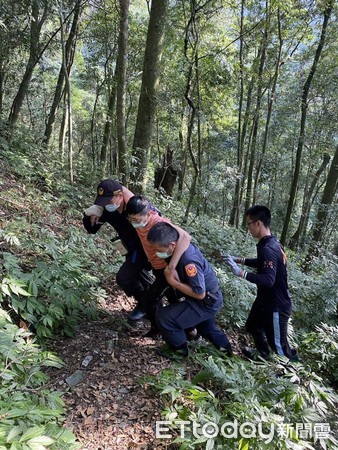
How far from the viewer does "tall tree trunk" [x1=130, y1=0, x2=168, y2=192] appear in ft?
21.7

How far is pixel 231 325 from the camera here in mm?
4938

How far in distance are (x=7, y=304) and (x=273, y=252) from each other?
2949 millimetres

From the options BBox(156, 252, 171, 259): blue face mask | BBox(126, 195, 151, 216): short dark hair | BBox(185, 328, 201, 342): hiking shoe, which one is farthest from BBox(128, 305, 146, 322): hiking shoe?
BBox(126, 195, 151, 216): short dark hair

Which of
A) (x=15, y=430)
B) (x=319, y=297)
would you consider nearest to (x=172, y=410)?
(x=15, y=430)

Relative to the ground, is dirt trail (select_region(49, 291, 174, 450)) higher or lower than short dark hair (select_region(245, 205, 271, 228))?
lower

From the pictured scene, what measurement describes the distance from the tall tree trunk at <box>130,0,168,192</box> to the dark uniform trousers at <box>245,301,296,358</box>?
4.29 meters

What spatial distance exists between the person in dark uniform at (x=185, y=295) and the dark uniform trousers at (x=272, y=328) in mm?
671

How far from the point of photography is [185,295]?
334 cm

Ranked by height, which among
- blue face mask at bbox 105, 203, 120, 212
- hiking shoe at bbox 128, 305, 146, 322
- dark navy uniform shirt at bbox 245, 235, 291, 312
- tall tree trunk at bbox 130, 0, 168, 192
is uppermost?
tall tree trunk at bbox 130, 0, 168, 192

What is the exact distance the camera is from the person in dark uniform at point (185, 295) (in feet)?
10.4

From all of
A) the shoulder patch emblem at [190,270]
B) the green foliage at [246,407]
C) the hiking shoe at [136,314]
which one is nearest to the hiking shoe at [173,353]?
the green foliage at [246,407]

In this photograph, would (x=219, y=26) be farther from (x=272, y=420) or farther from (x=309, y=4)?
(x=272, y=420)

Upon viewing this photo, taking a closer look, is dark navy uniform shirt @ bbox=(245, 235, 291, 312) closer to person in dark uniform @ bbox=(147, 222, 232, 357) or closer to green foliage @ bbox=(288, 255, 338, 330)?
person in dark uniform @ bbox=(147, 222, 232, 357)

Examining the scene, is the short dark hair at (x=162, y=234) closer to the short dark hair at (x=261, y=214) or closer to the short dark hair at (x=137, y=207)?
the short dark hair at (x=137, y=207)
